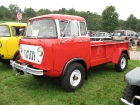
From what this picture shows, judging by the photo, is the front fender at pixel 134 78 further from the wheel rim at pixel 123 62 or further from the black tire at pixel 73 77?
the wheel rim at pixel 123 62

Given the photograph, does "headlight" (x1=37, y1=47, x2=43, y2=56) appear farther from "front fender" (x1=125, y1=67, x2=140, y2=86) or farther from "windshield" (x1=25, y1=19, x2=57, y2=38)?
"front fender" (x1=125, y1=67, x2=140, y2=86)

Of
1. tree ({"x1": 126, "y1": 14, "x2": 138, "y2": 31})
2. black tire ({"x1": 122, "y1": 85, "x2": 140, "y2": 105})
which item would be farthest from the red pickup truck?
tree ({"x1": 126, "y1": 14, "x2": 138, "y2": 31})

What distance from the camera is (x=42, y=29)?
4.61m

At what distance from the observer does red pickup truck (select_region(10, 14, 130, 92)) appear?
4160mm

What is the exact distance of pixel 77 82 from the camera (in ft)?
16.0

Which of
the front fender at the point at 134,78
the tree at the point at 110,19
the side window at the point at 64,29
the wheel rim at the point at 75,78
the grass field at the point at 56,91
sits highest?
the tree at the point at 110,19

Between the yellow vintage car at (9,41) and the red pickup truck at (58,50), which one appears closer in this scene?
the red pickup truck at (58,50)

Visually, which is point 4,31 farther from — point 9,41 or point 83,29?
point 83,29

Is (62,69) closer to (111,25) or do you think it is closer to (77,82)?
(77,82)

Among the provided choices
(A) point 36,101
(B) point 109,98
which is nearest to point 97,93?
(B) point 109,98

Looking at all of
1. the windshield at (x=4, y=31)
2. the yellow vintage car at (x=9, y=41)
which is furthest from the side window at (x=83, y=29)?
the windshield at (x=4, y=31)

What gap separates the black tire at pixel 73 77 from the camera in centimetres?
442

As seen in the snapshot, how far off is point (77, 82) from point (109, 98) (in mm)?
1045

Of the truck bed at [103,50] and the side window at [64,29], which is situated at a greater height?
the side window at [64,29]
